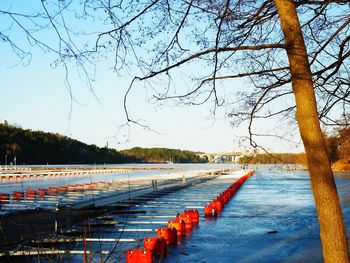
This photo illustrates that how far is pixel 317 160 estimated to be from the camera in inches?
153

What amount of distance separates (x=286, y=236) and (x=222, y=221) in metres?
3.38

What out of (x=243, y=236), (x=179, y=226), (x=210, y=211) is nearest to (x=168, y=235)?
(x=179, y=226)

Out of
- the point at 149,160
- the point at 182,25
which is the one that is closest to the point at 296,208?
the point at 182,25

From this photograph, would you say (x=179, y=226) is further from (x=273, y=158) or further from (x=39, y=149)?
(x=39, y=149)

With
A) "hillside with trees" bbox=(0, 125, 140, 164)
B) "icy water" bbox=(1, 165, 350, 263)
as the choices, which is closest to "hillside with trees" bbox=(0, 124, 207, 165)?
"hillside with trees" bbox=(0, 125, 140, 164)

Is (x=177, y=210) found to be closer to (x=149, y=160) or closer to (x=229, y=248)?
(x=229, y=248)

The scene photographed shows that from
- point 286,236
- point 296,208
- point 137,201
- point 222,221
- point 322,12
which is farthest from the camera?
point 137,201

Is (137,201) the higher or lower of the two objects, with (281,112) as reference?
lower

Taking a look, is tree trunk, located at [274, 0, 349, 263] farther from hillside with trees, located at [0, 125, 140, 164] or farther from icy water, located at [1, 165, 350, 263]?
hillside with trees, located at [0, 125, 140, 164]

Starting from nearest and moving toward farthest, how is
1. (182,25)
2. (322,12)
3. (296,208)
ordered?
(182,25)
(322,12)
(296,208)

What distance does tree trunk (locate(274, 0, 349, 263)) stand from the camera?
3887mm

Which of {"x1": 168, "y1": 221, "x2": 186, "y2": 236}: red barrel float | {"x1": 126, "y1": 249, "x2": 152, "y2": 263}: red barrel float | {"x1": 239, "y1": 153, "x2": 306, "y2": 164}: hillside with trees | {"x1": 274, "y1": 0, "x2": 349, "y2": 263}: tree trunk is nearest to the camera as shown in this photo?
{"x1": 274, "y1": 0, "x2": 349, "y2": 263}: tree trunk

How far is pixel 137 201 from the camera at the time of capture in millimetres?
23172

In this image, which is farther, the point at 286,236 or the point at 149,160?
the point at 149,160
